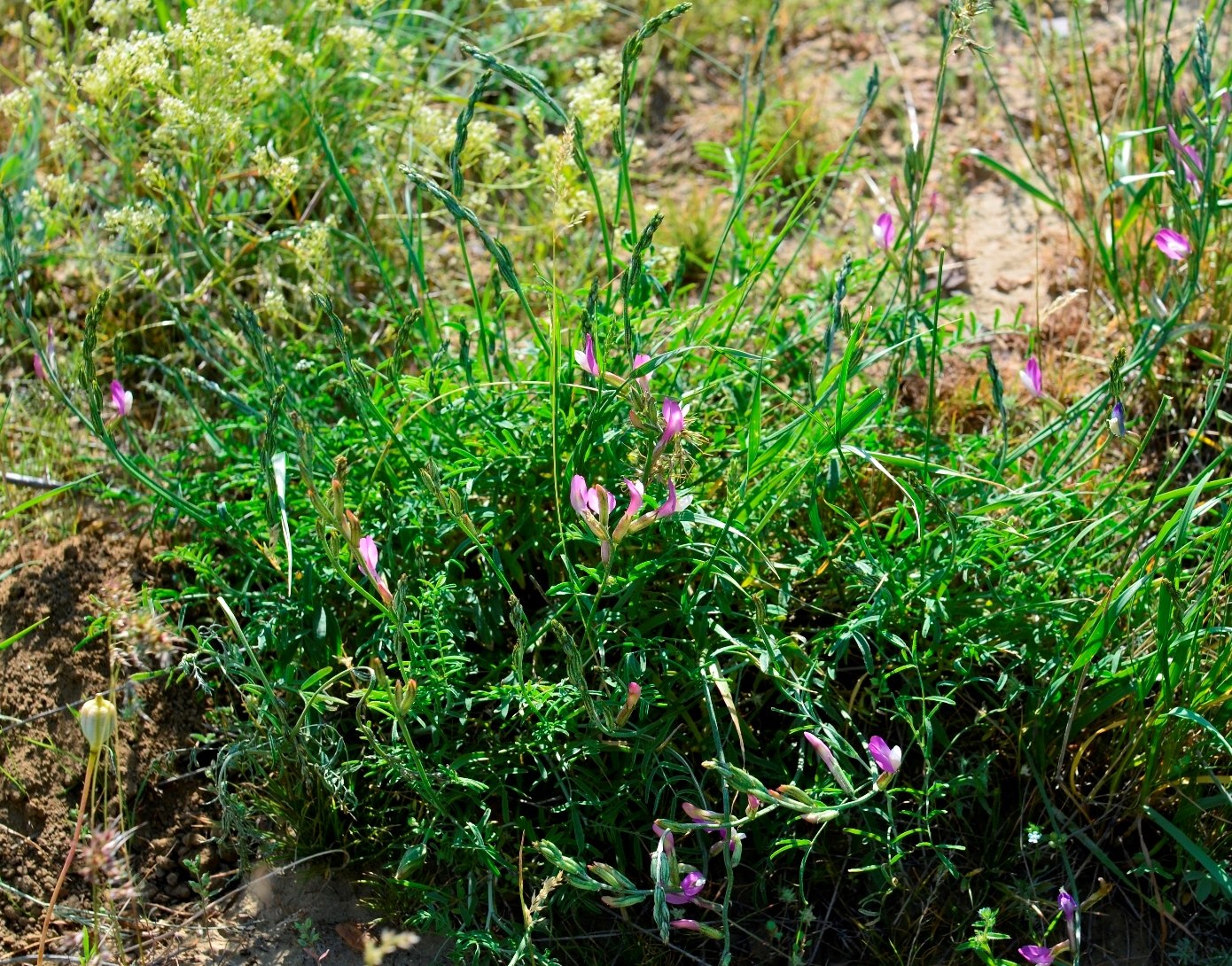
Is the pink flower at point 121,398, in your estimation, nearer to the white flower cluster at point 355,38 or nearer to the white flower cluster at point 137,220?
the white flower cluster at point 137,220

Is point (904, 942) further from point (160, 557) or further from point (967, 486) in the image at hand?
point (160, 557)

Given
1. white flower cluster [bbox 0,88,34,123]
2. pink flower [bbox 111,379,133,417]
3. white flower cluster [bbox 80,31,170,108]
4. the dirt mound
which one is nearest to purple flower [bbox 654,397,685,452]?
the dirt mound

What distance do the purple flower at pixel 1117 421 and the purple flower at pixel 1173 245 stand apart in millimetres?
468

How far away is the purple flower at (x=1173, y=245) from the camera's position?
233 centimetres

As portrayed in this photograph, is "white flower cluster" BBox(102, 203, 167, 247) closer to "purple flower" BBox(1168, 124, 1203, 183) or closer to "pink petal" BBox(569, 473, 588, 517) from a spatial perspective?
"pink petal" BBox(569, 473, 588, 517)

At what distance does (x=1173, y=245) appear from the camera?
2.34 metres

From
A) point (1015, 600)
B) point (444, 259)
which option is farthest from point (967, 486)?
point (444, 259)

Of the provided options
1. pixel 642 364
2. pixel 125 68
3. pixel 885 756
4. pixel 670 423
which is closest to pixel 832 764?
pixel 885 756

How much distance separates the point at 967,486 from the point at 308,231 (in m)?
1.43

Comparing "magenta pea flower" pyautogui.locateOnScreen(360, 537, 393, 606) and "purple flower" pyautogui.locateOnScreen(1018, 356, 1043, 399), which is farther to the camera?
"purple flower" pyautogui.locateOnScreen(1018, 356, 1043, 399)

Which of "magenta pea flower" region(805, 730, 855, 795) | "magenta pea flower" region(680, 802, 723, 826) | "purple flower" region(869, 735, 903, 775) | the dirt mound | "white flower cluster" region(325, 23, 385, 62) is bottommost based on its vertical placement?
the dirt mound

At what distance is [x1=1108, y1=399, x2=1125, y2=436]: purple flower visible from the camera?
2.00m

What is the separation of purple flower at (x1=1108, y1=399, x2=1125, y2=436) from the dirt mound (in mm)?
1630

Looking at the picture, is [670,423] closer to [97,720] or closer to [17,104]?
[97,720]
